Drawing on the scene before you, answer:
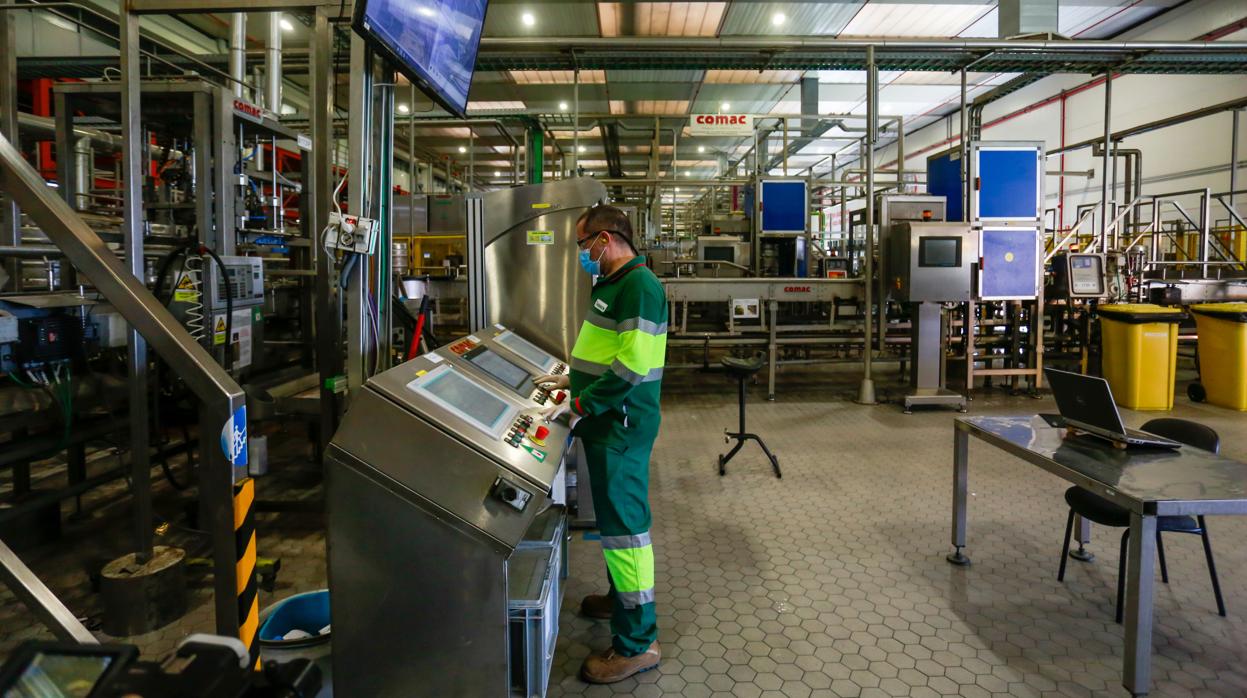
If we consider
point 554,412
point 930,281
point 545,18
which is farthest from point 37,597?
point 545,18

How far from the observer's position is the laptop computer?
2.39m

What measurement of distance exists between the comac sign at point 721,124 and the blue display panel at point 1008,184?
336cm

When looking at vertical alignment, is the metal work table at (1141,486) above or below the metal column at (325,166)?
below

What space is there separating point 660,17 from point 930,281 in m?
5.35

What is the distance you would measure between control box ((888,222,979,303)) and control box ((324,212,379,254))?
17.8ft

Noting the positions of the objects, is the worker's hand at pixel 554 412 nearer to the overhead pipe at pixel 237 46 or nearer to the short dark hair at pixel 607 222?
the short dark hair at pixel 607 222

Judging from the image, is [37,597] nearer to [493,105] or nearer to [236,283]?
[236,283]

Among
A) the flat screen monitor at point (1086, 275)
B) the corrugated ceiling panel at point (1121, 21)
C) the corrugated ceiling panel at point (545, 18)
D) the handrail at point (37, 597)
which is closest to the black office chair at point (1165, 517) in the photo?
the handrail at point (37, 597)

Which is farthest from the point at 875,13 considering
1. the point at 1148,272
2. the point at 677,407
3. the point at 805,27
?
the point at 677,407

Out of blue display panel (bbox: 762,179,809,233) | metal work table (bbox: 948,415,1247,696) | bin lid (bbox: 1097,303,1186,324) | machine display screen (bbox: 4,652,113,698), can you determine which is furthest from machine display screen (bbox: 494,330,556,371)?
blue display panel (bbox: 762,179,809,233)

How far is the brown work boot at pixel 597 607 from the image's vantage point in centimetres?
→ 260

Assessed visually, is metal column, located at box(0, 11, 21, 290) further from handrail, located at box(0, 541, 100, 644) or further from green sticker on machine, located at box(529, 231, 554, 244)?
handrail, located at box(0, 541, 100, 644)

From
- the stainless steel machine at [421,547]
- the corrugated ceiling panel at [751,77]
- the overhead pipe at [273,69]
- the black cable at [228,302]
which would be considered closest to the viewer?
the stainless steel machine at [421,547]

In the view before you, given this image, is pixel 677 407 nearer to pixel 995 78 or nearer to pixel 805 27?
pixel 805 27
